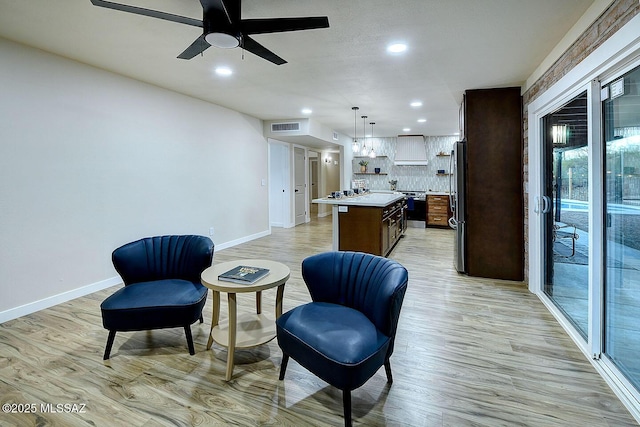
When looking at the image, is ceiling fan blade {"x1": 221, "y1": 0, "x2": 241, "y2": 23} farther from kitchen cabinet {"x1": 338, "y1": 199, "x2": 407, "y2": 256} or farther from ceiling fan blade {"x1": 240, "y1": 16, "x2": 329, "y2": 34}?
kitchen cabinet {"x1": 338, "y1": 199, "x2": 407, "y2": 256}

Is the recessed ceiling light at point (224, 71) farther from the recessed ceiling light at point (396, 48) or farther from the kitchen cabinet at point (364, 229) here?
the kitchen cabinet at point (364, 229)

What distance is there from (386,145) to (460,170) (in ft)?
19.1

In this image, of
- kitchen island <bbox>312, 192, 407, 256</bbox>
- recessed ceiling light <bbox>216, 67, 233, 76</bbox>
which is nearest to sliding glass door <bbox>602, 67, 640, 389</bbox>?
kitchen island <bbox>312, 192, 407, 256</bbox>

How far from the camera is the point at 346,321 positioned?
1.92 metres

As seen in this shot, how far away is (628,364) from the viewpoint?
1988 mm

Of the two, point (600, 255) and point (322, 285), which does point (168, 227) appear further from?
point (600, 255)

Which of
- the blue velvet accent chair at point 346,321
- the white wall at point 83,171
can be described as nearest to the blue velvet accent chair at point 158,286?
the blue velvet accent chair at point 346,321

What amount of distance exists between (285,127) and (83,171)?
3940 mm

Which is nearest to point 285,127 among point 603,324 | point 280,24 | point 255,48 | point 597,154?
point 255,48

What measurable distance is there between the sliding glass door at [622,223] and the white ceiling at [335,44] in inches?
33.9

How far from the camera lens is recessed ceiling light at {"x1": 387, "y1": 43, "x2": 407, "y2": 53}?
2.99m

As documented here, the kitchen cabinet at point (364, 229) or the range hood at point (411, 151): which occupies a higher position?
the range hood at point (411, 151)

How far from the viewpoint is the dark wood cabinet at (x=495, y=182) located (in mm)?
3986

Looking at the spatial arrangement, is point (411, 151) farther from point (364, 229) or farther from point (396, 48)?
point (396, 48)
